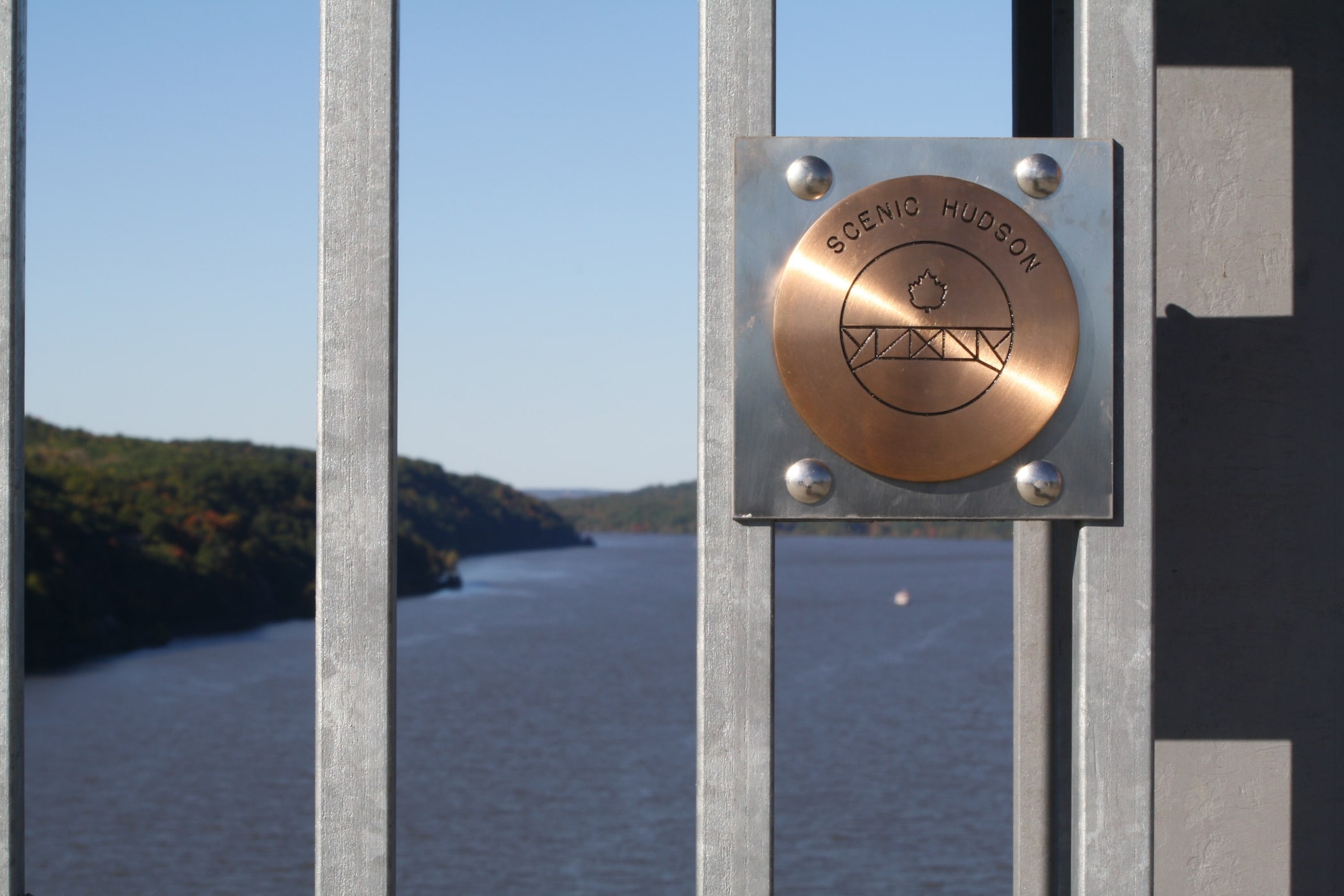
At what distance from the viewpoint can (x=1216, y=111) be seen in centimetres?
263

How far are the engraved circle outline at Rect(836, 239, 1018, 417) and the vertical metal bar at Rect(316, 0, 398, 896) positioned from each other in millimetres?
674

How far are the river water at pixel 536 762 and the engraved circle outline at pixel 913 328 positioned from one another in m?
31.4

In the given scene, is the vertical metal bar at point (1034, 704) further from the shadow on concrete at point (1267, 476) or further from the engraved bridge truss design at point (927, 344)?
the engraved bridge truss design at point (927, 344)

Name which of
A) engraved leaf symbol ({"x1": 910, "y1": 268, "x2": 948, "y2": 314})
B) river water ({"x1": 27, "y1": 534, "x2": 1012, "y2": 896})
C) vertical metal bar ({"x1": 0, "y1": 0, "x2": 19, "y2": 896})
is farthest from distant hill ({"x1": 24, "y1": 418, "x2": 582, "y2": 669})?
engraved leaf symbol ({"x1": 910, "y1": 268, "x2": 948, "y2": 314})

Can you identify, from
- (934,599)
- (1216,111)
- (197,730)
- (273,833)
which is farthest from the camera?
(934,599)

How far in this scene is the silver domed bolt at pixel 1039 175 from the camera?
1.86 metres

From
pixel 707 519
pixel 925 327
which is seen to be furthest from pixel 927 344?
pixel 707 519

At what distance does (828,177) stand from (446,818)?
4169 cm

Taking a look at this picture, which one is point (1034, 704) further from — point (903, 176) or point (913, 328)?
point (903, 176)

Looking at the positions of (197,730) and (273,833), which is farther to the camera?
(197,730)

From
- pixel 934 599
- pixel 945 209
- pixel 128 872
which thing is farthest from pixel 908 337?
pixel 934 599

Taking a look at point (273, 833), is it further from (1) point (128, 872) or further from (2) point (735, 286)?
(2) point (735, 286)

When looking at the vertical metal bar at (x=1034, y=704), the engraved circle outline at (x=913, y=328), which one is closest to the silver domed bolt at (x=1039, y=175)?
the engraved circle outline at (x=913, y=328)

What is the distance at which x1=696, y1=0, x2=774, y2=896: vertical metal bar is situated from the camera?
5.86 feet
